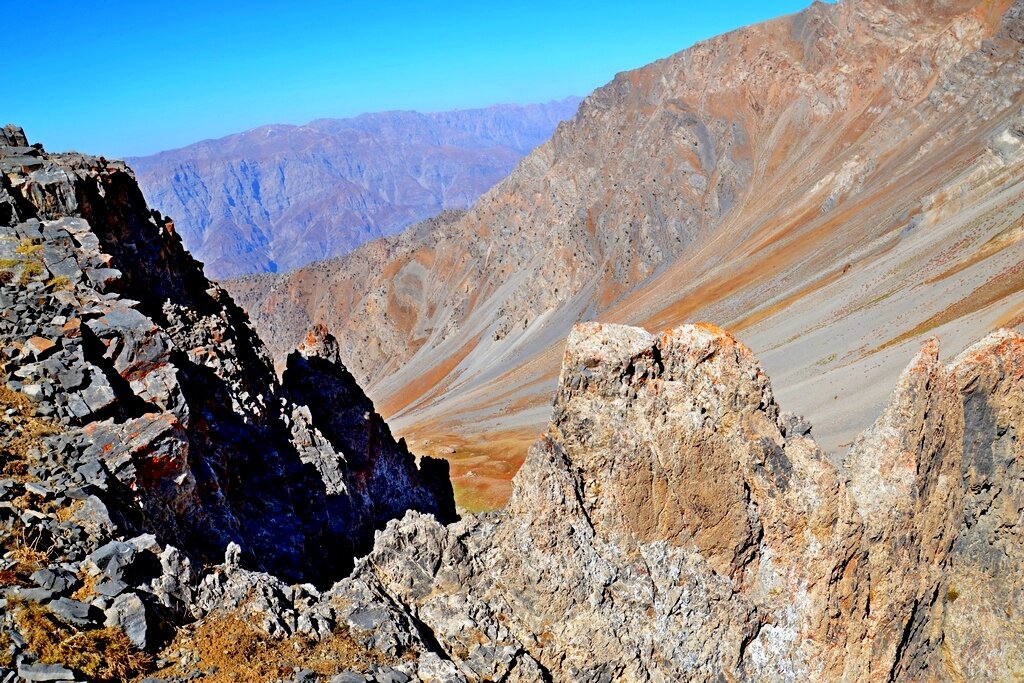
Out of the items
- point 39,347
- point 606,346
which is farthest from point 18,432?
point 606,346

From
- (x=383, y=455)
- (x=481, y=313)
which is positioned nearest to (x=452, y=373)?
(x=481, y=313)

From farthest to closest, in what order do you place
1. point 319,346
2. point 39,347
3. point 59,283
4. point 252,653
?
point 319,346, point 59,283, point 39,347, point 252,653

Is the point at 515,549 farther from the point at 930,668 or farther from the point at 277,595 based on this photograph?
the point at 930,668

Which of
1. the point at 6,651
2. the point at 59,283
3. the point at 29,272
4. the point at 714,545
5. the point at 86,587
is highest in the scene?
the point at 29,272

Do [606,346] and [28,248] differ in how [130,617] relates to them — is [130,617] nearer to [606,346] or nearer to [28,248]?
[606,346]

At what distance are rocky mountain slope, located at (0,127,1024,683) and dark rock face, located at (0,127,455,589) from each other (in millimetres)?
99

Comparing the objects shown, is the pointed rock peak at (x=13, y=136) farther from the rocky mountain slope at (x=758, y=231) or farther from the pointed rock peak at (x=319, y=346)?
the rocky mountain slope at (x=758, y=231)

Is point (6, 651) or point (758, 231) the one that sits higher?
point (6, 651)

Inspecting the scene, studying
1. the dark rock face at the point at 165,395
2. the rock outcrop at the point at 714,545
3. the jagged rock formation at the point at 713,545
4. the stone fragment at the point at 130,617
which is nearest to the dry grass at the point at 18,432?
the dark rock face at the point at 165,395

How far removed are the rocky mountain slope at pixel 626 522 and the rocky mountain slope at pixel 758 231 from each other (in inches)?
1180

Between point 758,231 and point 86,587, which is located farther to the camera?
point 758,231

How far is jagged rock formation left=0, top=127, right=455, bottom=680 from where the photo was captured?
481 inches

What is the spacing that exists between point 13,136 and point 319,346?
14.1 m

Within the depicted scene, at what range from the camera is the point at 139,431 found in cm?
1532
